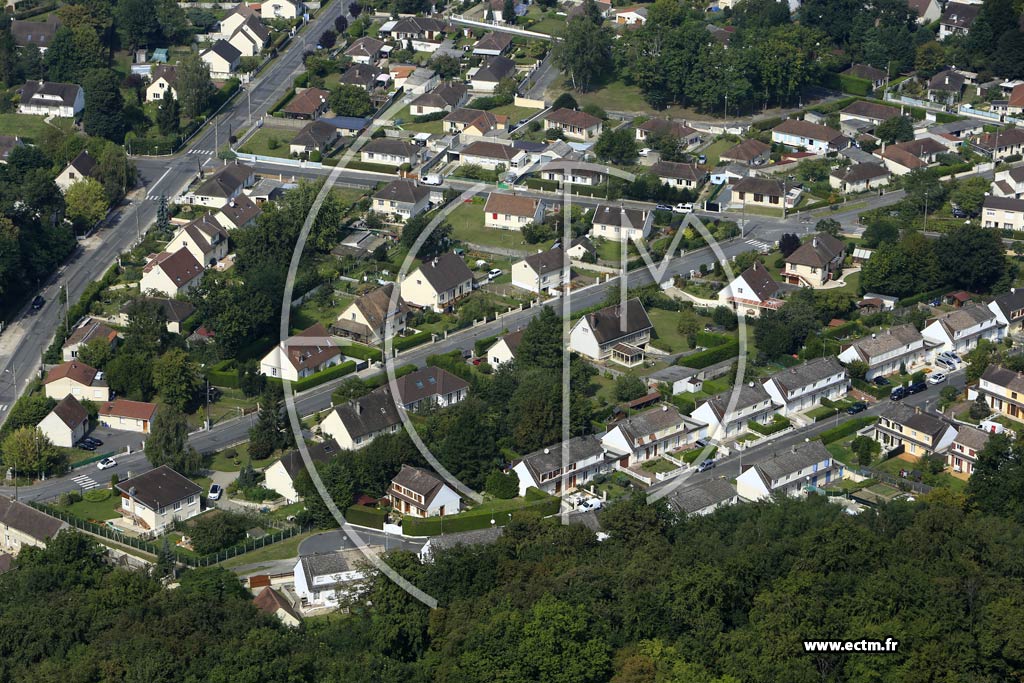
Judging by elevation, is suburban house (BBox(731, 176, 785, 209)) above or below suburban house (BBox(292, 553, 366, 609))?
below

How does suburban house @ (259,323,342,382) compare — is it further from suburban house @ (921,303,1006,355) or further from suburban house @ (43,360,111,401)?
suburban house @ (921,303,1006,355)

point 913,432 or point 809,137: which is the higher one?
point 913,432

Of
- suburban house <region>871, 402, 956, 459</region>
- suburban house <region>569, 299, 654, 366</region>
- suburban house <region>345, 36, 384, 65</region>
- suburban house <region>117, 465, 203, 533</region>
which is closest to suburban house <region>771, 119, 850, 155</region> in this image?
suburban house <region>345, 36, 384, 65</region>

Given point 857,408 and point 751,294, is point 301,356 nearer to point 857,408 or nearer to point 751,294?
point 751,294

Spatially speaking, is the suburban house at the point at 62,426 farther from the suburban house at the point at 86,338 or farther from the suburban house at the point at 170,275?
the suburban house at the point at 170,275

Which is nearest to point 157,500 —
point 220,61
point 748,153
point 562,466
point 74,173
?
point 562,466

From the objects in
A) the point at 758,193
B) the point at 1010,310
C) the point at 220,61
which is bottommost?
the point at 758,193

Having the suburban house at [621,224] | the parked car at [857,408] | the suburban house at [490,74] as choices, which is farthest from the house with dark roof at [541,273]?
the suburban house at [490,74]
